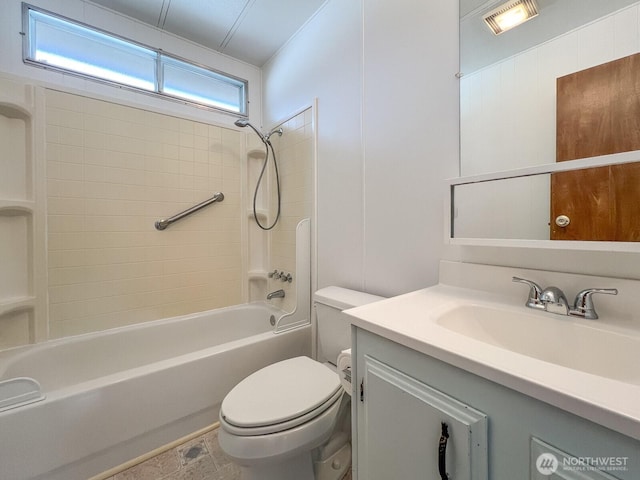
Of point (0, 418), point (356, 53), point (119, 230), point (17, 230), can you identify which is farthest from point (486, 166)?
point (17, 230)

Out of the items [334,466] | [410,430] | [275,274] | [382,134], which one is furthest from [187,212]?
[410,430]

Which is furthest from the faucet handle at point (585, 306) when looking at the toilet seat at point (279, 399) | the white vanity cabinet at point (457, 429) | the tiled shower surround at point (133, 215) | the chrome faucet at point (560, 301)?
the tiled shower surround at point (133, 215)

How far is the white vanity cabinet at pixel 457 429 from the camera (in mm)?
376

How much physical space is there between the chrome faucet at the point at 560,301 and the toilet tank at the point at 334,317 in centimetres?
58

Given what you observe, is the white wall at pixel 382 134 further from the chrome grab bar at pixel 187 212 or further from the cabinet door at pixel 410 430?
the chrome grab bar at pixel 187 212

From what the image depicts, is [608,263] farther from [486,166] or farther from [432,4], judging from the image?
[432,4]

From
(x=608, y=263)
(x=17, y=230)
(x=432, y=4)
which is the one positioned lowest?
(x=608, y=263)

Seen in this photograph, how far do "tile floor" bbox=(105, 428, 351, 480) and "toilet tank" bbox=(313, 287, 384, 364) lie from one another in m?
0.55

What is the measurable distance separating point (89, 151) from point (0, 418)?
1.40 m

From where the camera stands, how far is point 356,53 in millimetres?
1386

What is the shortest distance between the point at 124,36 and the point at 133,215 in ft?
3.82

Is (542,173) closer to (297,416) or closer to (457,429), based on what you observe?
(457,429)

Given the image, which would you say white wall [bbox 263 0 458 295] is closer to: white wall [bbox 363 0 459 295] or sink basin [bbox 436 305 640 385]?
white wall [bbox 363 0 459 295]

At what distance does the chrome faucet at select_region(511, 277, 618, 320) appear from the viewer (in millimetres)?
663
